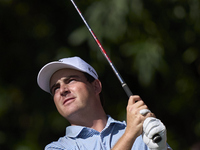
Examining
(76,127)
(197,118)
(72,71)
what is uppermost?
(72,71)

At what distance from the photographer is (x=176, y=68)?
3.95m

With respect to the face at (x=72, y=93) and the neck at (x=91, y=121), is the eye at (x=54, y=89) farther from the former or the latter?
the neck at (x=91, y=121)

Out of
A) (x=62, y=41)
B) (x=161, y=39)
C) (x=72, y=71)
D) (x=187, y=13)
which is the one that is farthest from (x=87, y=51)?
(x=72, y=71)

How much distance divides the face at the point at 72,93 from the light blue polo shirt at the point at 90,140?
0.27 ft

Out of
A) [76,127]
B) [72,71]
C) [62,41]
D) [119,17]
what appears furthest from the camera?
[62,41]

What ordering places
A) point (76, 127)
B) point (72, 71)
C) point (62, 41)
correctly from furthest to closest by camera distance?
point (62, 41), point (72, 71), point (76, 127)

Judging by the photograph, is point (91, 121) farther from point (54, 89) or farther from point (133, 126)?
point (133, 126)

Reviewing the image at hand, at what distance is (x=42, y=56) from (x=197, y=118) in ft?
4.35

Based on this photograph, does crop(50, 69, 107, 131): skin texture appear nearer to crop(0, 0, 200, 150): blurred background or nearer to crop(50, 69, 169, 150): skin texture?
crop(50, 69, 169, 150): skin texture

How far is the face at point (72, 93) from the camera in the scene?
2.09 meters

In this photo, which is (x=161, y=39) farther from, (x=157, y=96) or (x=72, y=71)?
(x=72, y=71)

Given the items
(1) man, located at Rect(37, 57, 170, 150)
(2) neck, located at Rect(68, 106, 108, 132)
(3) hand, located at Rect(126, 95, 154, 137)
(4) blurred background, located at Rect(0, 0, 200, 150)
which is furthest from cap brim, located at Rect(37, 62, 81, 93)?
(4) blurred background, located at Rect(0, 0, 200, 150)

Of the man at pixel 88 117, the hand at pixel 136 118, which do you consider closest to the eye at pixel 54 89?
the man at pixel 88 117

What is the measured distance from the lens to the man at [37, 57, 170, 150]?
1.80m
